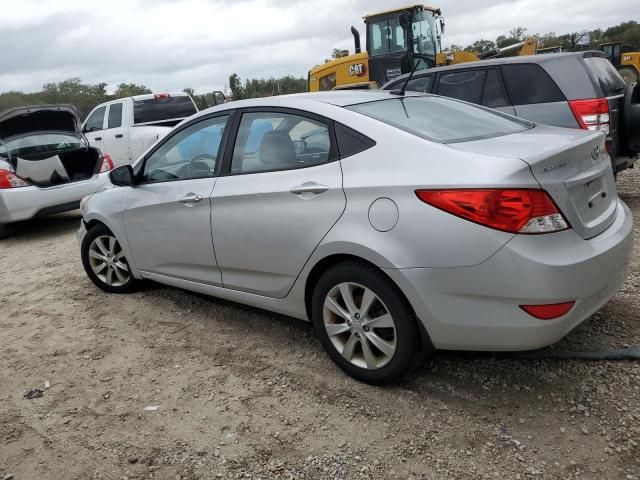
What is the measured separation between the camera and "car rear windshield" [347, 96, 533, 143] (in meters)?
2.95

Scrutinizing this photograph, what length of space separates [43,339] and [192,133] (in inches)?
71.8

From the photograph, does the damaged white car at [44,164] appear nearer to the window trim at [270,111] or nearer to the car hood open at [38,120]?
the car hood open at [38,120]

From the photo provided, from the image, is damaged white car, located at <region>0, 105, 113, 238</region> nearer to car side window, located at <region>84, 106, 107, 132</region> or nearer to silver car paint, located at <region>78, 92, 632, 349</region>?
car side window, located at <region>84, 106, 107, 132</region>

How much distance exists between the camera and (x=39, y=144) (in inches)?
311

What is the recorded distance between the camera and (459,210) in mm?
2459

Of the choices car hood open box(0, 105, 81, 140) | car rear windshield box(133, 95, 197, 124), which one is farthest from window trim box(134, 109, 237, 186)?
car rear windshield box(133, 95, 197, 124)

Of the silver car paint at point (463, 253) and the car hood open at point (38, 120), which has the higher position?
the car hood open at point (38, 120)

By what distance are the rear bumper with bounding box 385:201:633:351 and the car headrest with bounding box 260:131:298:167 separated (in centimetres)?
101

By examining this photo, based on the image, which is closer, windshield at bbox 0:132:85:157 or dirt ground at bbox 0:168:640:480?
dirt ground at bbox 0:168:640:480

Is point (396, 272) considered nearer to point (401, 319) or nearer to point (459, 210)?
point (401, 319)

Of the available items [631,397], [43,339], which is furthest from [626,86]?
[43,339]

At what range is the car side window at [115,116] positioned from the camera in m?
12.0

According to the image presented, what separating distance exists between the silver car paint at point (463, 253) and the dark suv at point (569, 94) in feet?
10.6

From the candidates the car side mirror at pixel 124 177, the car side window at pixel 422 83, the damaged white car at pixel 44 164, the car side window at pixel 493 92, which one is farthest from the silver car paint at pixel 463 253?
the damaged white car at pixel 44 164
